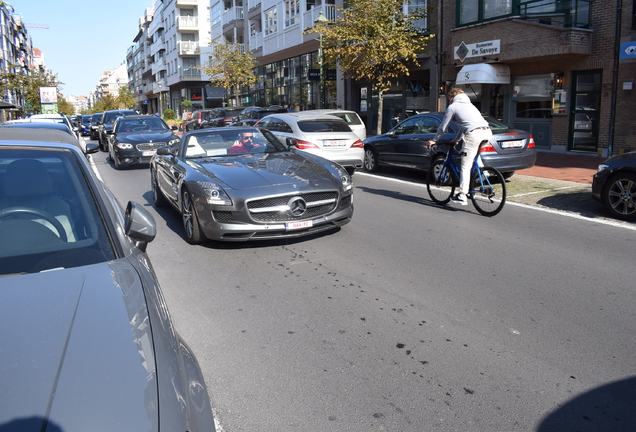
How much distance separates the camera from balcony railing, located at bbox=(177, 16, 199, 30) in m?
63.5


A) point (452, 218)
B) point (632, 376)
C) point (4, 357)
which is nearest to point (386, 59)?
point (452, 218)

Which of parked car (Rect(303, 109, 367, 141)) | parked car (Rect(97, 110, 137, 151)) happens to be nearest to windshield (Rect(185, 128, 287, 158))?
parked car (Rect(303, 109, 367, 141))

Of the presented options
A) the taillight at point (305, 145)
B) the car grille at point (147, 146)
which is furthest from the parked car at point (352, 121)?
the car grille at point (147, 146)

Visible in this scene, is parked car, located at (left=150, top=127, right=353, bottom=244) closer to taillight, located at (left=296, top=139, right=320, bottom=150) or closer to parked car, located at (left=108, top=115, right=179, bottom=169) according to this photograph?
taillight, located at (left=296, top=139, right=320, bottom=150)

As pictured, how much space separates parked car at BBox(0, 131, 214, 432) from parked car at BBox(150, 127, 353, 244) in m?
3.00

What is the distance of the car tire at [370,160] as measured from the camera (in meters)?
13.9

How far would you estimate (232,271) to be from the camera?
588 cm

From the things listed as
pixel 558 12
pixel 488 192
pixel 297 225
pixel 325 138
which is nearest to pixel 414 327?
pixel 297 225

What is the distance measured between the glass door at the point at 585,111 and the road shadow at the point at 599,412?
51.3 feet

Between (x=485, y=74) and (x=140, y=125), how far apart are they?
37.4ft

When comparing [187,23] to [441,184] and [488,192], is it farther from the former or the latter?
[488,192]

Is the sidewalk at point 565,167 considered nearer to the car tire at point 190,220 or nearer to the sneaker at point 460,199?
the sneaker at point 460,199

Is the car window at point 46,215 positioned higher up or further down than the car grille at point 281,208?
higher up

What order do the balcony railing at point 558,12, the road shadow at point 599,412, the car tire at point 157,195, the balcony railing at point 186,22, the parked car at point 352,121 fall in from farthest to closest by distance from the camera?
the balcony railing at point 186,22, the balcony railing at point 558,12, the parked car at point 352,121, the car tire at point 157,195, the road shadow at point 599,412
